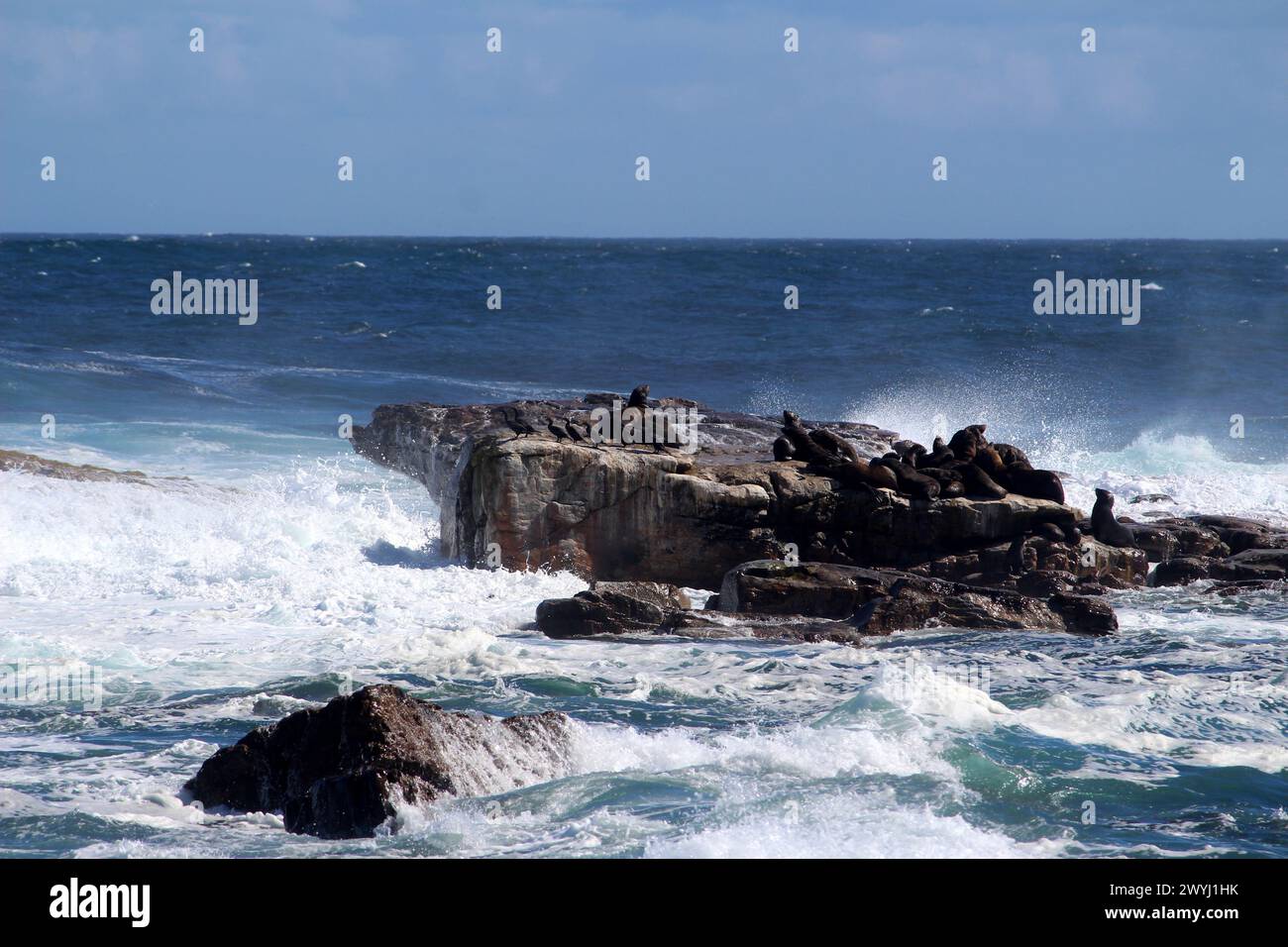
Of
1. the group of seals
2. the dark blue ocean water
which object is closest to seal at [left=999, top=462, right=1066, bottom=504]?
the group of seals

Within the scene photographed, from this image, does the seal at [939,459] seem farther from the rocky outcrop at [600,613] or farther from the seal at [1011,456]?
the rocky outcrop at [600,613]

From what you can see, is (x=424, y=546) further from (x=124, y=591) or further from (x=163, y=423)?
(x=163, y=423)

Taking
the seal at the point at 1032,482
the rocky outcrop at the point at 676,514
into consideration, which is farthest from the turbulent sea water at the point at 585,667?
the seal at the point at 1032,482

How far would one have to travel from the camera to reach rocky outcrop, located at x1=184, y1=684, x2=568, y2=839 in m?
6.94

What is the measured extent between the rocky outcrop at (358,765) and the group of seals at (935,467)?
660 cm

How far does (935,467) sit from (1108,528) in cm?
194

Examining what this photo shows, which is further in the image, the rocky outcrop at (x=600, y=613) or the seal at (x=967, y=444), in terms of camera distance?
the seal at (x=967, y=444)

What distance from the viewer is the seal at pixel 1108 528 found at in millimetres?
14109

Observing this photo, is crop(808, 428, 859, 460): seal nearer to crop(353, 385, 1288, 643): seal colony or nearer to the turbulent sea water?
crop(353, 385, 1288, 643): seal colony

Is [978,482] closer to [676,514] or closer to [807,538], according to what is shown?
[807,538]

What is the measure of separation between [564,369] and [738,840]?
1039 inches

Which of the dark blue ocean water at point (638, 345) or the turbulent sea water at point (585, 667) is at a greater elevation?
the dark blue ocean water at point (638, 345)

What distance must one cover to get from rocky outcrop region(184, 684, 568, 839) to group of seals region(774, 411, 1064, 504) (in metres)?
6.60
